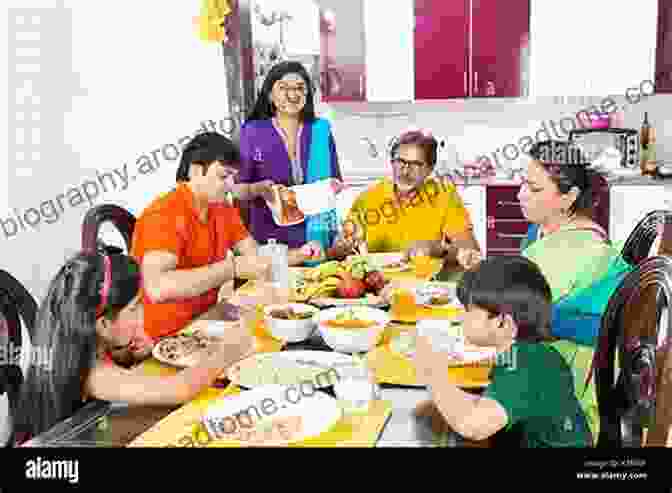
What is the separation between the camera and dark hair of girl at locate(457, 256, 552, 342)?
117 centimetres

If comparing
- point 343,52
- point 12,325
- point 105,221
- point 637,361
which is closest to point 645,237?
point 637,361

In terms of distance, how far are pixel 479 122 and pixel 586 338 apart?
1.16ft

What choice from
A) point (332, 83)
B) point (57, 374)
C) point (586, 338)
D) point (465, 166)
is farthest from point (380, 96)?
point (57, 374)

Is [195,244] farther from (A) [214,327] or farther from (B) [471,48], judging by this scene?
(B) [471,48]

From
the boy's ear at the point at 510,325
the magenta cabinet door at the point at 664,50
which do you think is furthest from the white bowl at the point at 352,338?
the magenta cabinet door at the point at 664,50

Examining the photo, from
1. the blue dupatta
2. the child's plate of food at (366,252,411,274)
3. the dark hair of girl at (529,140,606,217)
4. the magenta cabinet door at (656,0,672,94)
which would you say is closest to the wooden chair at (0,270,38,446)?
the blue dupatta

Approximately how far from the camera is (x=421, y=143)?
4.18 feet

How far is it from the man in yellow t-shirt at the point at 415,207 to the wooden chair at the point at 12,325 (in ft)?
1.56

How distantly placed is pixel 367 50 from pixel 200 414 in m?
0.56

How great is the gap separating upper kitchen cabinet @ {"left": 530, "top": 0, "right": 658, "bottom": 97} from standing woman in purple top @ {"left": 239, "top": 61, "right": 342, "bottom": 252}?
12.7 inches

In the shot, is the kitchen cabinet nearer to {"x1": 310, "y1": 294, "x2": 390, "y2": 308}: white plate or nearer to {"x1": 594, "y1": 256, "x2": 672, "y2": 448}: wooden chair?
{"x1": 594, "y1": 256, "x2": 672, "y2": 448}: wooden chair

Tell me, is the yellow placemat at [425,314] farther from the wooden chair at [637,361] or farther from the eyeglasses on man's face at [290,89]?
the eyeglasses on man's face at [290,89]

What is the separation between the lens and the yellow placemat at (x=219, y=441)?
3.60ft
